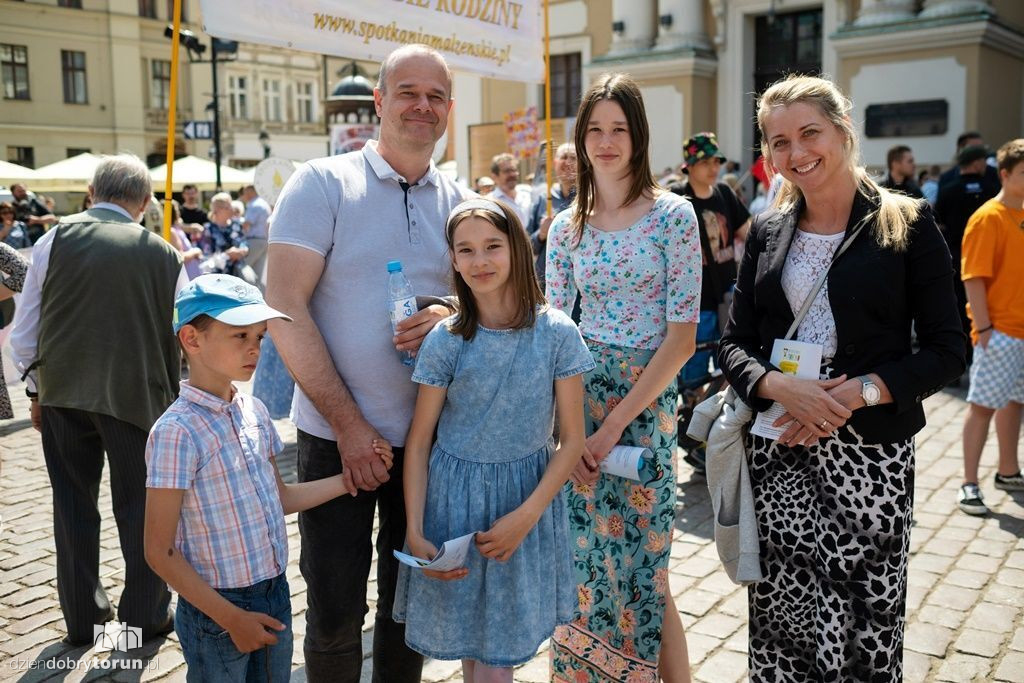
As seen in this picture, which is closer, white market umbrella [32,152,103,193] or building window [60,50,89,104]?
white market umbrella [32,152,103,193]

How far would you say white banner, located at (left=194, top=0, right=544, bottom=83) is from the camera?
3938mm

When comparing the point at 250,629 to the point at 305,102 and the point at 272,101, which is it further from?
the point at 305,102

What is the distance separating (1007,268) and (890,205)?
10.6 feet

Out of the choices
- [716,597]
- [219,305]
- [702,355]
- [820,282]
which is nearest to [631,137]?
[820,282]

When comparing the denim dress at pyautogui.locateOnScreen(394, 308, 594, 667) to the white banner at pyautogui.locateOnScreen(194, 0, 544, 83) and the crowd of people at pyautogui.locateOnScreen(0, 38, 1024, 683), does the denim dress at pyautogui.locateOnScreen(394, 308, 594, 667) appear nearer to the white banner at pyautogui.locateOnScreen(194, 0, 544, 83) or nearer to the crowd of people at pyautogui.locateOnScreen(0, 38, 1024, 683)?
the crowd of people at pyautogui.locateOnScreen(0, 38, 1024, 683)

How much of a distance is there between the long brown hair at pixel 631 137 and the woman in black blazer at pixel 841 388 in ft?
1.40

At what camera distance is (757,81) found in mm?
19406

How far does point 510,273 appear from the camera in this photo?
266 centimetres

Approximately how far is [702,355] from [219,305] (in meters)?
4.59

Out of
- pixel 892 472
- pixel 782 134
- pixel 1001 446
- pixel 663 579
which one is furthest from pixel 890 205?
pixel 1001 446

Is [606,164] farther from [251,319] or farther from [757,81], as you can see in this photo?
[757,81]

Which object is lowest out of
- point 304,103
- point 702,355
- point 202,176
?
point 702,355

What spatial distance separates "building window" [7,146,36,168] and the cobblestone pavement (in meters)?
36.1

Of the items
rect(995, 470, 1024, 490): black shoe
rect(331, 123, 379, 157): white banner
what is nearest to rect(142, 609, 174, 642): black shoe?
rect(995, 470, 1024, 490): black shoe
